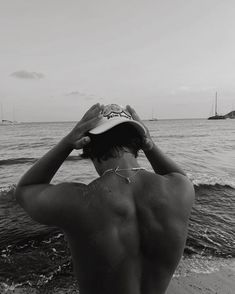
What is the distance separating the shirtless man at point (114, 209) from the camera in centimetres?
202

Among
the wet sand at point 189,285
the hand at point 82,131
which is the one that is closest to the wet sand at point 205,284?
the wet sand at point 189,285

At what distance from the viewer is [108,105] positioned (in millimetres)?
2338

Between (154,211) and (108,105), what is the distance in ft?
2.62

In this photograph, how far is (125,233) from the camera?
2.01 m

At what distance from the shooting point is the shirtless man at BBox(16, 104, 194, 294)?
2018mm

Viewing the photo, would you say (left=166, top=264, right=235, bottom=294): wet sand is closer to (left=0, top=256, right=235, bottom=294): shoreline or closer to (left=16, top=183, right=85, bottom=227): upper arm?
(left=0, top=256, right=235, bottom=294): shoreline

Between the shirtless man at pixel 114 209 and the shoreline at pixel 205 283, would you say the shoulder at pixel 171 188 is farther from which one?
the shoreline at pixel 205 283

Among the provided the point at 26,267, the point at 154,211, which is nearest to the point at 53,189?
the point at 154,211

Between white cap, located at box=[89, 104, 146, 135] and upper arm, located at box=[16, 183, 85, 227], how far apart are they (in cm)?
40

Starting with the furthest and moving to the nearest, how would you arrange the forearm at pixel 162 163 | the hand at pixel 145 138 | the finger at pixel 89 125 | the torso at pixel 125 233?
the forearm at pixel 162 163, the hand at pixel 145 138, the finger at pixel 89 125, the torso at pixel 125 233

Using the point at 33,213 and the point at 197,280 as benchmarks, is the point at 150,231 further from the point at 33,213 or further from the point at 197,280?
the point at 197,280

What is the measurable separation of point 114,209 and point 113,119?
561mm

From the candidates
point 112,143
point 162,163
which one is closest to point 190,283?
point 162,163

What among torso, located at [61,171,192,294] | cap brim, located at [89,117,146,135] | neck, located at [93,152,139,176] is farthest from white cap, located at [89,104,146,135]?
torso, located at [61,171,192,294]
